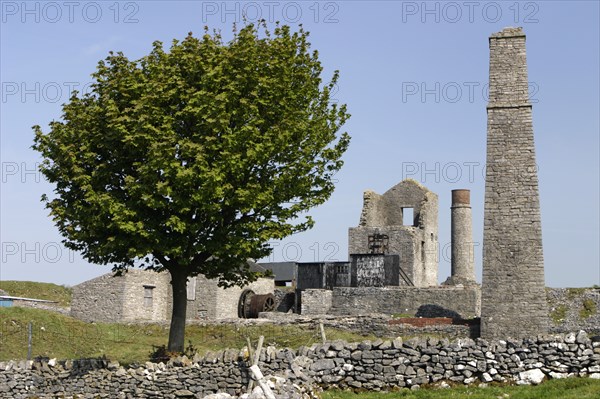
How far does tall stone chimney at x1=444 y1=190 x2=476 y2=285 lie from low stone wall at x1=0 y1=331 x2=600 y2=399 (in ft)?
107

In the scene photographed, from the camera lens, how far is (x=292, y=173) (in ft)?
86.2

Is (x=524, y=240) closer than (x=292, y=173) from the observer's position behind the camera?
No

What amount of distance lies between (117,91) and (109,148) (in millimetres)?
1995

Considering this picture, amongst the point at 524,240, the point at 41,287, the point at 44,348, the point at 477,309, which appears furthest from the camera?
the point at 41,287

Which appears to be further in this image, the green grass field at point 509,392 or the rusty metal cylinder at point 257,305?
the rusty metal cylinder at point 257,305

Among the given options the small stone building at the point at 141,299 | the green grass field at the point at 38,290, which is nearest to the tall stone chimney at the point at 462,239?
the small stone building at the point at 141,299

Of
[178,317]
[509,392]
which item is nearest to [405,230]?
[178,317]

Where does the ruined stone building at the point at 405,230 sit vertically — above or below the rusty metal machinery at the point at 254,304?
above

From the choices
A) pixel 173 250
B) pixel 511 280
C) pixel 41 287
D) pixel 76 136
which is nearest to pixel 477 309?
pixel 511 280

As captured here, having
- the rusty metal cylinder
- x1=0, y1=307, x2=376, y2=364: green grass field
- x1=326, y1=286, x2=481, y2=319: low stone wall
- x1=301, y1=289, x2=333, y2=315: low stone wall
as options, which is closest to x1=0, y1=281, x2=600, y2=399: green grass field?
x1=0, y1=307, x2=376, y2=364: green grass field

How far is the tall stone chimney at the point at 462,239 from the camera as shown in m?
57.2

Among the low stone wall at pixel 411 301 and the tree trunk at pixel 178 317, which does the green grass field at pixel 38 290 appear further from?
the tree trunk at pixel 178 317

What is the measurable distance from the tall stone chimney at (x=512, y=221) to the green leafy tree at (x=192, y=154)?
26.3ft

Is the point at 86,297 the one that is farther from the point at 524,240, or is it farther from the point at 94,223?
the point at 524,240
